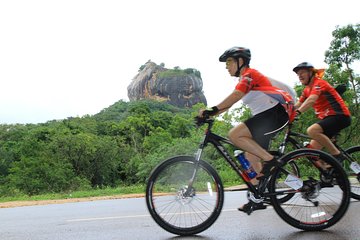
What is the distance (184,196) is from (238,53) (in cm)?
149

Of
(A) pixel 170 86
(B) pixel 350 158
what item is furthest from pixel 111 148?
(A) pixel 170 86

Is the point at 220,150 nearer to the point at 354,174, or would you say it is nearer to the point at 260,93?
the point at 260,93

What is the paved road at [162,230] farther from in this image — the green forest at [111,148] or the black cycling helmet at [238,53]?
the green forest at [111,148]

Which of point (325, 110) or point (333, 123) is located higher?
point (325, 110)

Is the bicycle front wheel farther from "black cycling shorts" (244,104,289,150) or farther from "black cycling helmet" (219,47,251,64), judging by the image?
"black cycling helmet" (219,47,251,64)

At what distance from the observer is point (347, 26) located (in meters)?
27.3

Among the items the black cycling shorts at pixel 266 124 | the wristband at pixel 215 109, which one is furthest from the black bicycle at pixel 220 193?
the black cycling shorts at pixel 266 124

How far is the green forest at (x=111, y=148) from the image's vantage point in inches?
993

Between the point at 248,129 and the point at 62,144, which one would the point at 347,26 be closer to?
the point at 248,129

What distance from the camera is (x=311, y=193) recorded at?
4.58 m

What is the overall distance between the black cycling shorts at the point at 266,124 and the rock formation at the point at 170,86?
5482 inches

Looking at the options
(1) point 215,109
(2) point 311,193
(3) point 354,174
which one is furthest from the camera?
(3) point 354,174

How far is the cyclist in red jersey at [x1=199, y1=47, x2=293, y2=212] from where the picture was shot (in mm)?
4461

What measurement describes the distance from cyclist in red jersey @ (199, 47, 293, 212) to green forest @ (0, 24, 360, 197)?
8.64m
